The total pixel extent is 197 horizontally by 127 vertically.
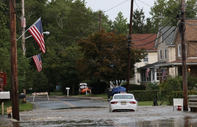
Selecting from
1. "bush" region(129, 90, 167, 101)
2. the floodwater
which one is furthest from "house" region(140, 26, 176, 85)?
the floodwater

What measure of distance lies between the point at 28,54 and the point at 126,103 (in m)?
48.6

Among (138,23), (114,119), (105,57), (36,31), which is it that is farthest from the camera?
(138,23)

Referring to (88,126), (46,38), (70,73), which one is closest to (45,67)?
(70,73)

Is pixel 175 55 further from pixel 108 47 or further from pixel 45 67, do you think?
pixel 45 67

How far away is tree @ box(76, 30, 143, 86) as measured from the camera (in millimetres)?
50781

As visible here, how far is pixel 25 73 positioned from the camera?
39.6 metres

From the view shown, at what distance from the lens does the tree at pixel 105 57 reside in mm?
50781

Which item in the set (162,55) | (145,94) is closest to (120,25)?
(162,55)

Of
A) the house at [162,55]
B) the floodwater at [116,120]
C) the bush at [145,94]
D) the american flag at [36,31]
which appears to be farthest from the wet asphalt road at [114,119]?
the house at [162,55]

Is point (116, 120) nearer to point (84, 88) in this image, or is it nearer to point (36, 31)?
point (36, 31)

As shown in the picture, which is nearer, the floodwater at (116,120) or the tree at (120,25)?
the floodwater at (116,120)

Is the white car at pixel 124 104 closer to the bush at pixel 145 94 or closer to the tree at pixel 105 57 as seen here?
the bush at pixel 145 94

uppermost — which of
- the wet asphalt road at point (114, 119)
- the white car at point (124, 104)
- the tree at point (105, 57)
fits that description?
the tree at point (105, 57)

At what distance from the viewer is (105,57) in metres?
52.0
